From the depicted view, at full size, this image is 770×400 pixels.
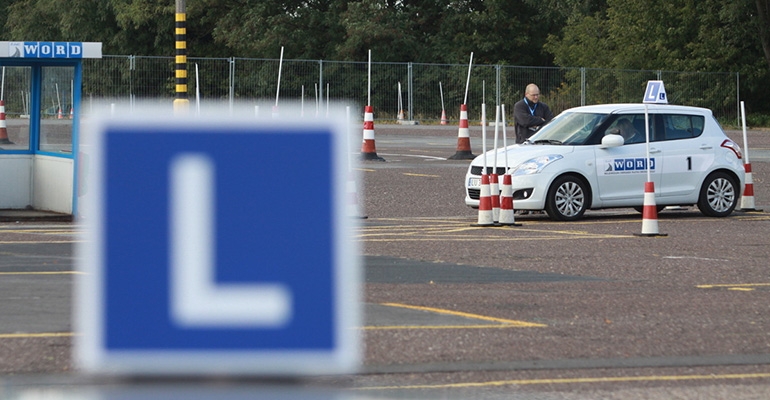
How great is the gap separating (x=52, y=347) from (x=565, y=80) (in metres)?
42.4

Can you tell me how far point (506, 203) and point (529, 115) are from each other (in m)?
3.76

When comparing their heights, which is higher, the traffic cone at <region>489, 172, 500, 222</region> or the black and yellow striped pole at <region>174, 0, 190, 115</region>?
the black and yellow striped pole at <region>174, 0, 190, 115</region>

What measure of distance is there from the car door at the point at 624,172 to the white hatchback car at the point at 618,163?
0.04ft

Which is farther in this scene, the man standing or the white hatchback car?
the man standing

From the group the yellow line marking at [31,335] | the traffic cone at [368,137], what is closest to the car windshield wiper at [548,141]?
the traffic cone at [368,137]

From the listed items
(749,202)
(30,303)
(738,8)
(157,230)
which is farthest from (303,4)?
(157,230)

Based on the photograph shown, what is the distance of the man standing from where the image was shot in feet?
62.5

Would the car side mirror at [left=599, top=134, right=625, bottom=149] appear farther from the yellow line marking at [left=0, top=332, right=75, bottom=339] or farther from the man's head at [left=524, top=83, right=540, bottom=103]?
the yellow line marking at [left=0, top=332, right=75, bottom=339]

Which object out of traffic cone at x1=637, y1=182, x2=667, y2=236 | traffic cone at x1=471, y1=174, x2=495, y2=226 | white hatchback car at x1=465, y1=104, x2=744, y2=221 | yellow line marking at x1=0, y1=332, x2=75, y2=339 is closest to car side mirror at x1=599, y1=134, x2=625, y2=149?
white hatchback car at x1=465, y1=104, x2=744, y2=221

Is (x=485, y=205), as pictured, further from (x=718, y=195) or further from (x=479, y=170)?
(x=718, y=195)

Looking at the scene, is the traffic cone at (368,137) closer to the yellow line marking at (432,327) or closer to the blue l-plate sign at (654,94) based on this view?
the blue l-plate sign at (654,94)

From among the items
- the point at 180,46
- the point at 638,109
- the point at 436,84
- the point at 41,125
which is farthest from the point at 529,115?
the point at 436,84

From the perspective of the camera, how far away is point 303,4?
5969 cm

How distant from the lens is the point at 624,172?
1692cm
